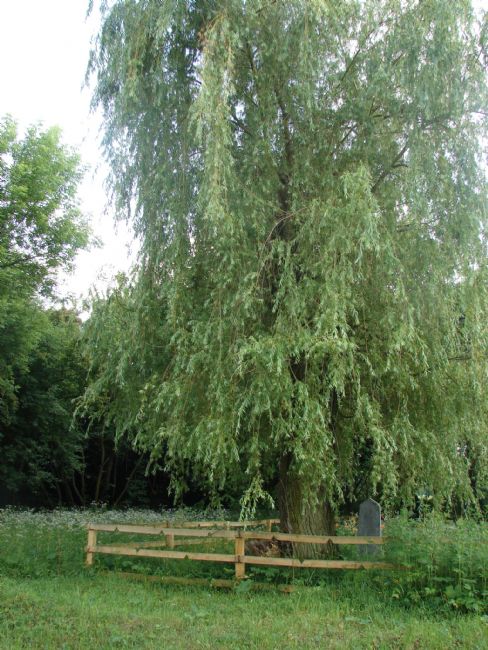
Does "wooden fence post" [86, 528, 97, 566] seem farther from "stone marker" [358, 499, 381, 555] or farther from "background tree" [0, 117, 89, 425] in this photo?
"background tree" [0, 117, 89, 425]

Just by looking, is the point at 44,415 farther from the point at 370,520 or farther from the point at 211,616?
the point at 211,616

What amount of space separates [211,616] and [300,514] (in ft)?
8.82

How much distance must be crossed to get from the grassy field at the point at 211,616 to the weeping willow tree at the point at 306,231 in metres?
1.18

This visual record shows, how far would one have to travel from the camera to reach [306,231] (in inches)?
303

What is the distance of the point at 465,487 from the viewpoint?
840cm

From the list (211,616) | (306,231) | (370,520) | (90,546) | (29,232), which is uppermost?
(29,232)

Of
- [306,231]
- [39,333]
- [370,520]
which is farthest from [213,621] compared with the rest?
[39,333]

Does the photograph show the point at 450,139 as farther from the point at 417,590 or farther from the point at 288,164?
the point at 417,590

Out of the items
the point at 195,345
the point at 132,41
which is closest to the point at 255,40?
the point at 132,41

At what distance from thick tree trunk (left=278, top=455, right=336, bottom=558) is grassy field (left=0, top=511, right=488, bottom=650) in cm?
83

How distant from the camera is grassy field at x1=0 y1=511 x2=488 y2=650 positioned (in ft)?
17.5

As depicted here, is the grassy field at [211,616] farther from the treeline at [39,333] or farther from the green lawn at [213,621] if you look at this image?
the treeline at [39,333]

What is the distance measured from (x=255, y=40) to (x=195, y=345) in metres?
4.26

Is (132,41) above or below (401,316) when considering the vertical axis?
above
